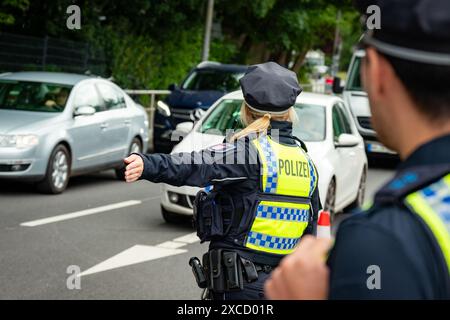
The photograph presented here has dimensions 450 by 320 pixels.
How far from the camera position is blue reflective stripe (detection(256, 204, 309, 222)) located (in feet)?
12.2

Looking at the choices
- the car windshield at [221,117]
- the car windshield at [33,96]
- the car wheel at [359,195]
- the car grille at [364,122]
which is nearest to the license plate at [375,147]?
the car grille at [364,122]

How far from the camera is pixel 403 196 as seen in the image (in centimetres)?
151

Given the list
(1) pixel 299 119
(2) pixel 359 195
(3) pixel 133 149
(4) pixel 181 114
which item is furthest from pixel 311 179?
(4) pixel 181 114

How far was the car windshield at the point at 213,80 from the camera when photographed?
17359mm

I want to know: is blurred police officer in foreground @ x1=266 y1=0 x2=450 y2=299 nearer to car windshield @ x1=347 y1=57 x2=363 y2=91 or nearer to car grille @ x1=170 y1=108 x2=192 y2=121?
car grille @ x1=170 y1=108 x2=192 y2=121

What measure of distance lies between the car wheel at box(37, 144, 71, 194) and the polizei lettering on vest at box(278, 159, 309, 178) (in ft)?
27.1

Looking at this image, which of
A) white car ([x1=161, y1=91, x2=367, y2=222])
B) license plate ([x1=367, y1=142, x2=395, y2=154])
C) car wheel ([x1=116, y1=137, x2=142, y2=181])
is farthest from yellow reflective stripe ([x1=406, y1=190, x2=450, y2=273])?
license plate ([x1=367, y1=142, x2=395, y2=154])

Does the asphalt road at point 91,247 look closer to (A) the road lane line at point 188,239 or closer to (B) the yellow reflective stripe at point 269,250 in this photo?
(A) the road lane line at point 188,239

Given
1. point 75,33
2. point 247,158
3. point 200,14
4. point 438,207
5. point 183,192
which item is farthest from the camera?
point 200,14

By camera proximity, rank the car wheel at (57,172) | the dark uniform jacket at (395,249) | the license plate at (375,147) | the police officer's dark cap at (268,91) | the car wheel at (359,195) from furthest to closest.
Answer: the license plate at (375,147) → the car wheel at (359,195) → the car wheel at (57,172) → the police officer's dark cap at (268,91) → the dark uniform jacket at (395,249)

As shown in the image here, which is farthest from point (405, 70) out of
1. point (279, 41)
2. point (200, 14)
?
point (279, 41)

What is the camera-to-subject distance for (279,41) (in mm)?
29234
